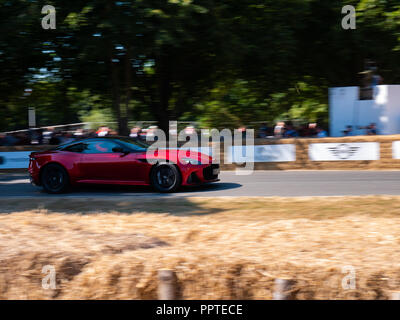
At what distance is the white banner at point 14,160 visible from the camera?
16.2 meters

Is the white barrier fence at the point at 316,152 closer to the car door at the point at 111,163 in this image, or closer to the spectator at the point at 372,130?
the spectator at the point at 372,130

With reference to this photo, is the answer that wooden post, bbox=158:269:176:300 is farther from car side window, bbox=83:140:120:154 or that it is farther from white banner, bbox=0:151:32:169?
white banner, bbox=0:151:32:169

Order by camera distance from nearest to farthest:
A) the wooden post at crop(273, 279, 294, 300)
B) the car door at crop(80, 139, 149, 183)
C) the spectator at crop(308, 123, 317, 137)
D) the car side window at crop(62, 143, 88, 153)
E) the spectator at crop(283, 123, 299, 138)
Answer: the wooden post at crop(273, 279, 294, 300)
the car door at crop(80, 139, 149, 183)
the car side window at crop(62, 143, 88, 153)
the spectator at crop(308, 123, 317, 137)
the spectator at crop(283, 123, 299, 138)

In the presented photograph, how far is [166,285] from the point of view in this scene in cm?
434

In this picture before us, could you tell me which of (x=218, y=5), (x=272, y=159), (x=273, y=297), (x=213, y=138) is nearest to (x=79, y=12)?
(x=218, y=5)

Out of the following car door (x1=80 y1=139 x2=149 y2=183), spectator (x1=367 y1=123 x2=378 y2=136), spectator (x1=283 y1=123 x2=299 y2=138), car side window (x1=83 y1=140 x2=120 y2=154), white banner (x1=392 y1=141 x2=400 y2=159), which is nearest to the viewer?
car door (x1=80 y1=139 x2=149 y2=183)

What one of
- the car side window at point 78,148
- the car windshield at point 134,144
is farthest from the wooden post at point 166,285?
the car side window at point 78,148

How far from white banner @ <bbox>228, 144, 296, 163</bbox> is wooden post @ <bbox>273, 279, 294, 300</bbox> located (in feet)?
34.2

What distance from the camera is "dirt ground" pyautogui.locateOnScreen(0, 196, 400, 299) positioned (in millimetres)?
4383

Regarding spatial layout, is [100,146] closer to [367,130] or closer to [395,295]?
[395,295]

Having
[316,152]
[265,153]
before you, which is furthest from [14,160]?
[316,152]

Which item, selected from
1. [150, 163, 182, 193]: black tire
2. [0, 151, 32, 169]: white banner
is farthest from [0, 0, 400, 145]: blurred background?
[150, 163, 182, 193]: black tire

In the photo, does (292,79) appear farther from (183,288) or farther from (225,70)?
(183,288)

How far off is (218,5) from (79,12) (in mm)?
4910
